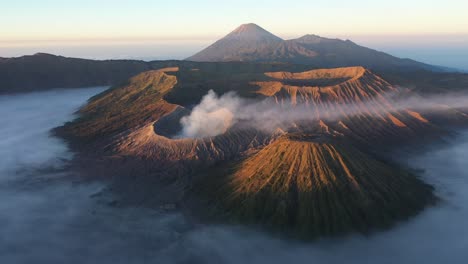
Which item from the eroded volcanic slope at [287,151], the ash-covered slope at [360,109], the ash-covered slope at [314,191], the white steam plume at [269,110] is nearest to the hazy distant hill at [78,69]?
the eroded volcanic slope at [287,151]

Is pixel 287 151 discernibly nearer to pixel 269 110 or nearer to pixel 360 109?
pixel 269 110

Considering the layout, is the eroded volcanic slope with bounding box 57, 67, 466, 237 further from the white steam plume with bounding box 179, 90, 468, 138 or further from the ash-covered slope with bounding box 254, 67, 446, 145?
the white steam plume with bounding box 179, 90, 468, 138

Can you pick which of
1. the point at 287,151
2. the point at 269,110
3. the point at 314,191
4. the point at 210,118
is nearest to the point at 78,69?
the point at 210,118

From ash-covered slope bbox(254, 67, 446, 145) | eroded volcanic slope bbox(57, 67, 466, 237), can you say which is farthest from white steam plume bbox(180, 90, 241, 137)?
ash-covered slope bbox(254, 67, 446, 145)

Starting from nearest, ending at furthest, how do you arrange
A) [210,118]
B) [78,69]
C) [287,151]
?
[287,151]
[210,118]
[78,69]

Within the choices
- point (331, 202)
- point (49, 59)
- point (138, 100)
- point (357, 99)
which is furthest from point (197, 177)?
point (49, 59)

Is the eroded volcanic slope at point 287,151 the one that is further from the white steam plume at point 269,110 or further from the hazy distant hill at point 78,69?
the hazy distant hill at point 78,69

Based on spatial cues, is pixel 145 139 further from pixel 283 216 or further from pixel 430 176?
pixel 430 176
